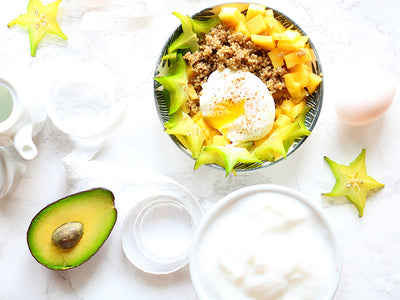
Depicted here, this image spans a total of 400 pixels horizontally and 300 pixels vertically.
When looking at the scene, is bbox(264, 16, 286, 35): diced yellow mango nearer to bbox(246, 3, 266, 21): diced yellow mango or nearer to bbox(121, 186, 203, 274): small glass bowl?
bbox(246, 3, 266, 21): diced yellow mango

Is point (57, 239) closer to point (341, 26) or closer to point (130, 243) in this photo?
point (130, 243)

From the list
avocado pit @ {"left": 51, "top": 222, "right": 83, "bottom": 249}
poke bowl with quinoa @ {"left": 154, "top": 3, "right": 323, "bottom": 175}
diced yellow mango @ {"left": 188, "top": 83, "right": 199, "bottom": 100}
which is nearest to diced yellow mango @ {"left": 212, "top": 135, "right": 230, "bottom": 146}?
poke bowl with quinoa @ {"left": 154, "top": 3, "right": 323, "bottom": 175}

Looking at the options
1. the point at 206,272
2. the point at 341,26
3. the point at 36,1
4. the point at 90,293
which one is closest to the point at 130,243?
the point at 90,293

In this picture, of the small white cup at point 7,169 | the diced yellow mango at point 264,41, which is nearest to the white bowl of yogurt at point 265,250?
the diced yellow mango at point 264,41

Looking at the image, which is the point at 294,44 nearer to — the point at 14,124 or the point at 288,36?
the point at 288,36

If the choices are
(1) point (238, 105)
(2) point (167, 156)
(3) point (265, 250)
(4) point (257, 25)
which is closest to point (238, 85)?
(1) point (238, 105)

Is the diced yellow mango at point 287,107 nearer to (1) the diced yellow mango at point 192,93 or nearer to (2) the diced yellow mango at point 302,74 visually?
(2) the diced yellow mango at point 302,74
